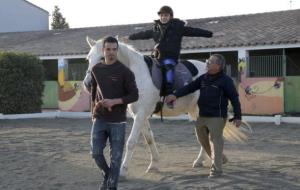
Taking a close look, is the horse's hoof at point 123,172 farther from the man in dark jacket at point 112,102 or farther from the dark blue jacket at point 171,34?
the dark blue jacket at point 171,34

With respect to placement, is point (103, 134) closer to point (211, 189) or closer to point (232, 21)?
point (211, 189)

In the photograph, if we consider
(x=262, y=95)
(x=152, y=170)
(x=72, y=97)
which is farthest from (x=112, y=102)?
(x=72, y=97)

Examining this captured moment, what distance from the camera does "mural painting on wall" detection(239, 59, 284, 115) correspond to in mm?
19953

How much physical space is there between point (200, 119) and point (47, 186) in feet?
7.77

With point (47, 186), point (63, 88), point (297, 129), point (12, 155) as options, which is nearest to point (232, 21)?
point (63, 88)

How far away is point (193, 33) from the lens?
27.6ft

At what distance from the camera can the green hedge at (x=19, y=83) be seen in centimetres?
2119

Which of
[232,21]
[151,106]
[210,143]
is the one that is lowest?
[210,143]

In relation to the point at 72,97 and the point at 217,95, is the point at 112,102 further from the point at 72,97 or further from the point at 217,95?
the point at 72,97

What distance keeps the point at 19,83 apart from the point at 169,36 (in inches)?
560

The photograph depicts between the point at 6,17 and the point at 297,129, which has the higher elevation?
the point at 6,17

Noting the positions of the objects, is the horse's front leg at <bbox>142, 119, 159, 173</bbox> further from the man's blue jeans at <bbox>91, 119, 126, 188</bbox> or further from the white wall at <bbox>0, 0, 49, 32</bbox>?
the white wall at <bbox>0, 0, 49, 32</bbox>

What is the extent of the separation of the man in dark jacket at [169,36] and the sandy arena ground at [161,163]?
61.4 inches

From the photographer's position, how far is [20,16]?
153 ft
